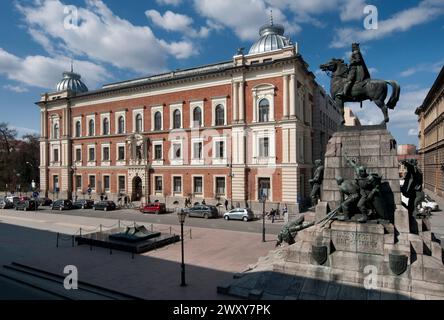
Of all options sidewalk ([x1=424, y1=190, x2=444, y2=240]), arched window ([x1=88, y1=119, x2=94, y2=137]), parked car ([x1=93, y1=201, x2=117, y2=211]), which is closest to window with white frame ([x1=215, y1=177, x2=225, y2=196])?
parked car ([x1=93, y1=201, x2=117, y2=211])

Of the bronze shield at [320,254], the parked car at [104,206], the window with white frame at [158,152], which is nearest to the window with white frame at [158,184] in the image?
the window with white frame at [158,152]

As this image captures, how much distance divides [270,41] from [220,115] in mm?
10360

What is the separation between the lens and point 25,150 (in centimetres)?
5919

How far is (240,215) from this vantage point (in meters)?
28.6

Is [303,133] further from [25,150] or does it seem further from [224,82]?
[25,150]

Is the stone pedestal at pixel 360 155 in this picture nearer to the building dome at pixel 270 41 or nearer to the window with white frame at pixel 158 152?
the building dome at pixel 270 41

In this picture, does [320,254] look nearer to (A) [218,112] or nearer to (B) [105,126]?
(A) [218,112]

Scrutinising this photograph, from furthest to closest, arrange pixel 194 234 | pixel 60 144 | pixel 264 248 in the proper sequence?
1. pixel 60 144
2. pixel 194 234
3. pixel 264 248

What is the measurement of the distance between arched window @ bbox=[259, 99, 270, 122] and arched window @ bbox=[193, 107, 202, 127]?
7336 mm

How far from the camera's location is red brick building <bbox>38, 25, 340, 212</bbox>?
3198cm

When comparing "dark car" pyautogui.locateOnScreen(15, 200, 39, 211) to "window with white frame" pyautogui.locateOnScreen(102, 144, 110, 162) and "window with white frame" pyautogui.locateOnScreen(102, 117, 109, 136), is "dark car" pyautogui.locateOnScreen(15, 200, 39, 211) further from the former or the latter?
"window with white frame" pyautogui.locateOnScreen(102, 117, 109, 136)

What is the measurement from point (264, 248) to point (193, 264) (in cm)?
475

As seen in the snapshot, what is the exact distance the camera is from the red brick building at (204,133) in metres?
32.0
